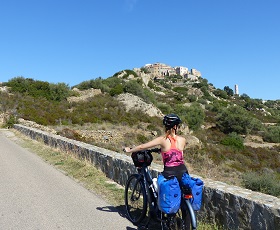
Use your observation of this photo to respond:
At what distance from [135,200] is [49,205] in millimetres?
1763

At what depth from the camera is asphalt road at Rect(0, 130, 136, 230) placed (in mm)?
4855

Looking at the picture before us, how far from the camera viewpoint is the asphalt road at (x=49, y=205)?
4.86m

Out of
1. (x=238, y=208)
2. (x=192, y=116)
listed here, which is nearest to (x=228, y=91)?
(x=192, y=116)

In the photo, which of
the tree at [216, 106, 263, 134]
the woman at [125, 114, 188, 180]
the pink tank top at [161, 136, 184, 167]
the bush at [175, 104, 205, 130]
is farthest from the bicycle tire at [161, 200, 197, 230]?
the tree at [216, 106, 263, 134]

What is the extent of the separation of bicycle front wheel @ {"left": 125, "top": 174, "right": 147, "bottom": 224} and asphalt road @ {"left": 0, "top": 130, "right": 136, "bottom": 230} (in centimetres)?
17

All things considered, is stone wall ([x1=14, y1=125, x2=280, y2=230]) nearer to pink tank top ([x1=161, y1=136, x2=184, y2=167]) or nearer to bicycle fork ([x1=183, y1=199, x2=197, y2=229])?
bicycle fork ([x1=183, y1=199, x2=197, y2=229])

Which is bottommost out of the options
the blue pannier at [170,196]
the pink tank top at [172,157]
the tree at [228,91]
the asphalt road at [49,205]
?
the asphalt road at [49,205]

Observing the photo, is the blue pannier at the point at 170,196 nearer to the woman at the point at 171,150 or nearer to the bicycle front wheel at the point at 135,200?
the woman at the point at 171,150

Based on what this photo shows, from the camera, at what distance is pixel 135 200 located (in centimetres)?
541

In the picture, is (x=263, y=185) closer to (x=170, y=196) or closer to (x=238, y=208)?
(x=238, y=208)

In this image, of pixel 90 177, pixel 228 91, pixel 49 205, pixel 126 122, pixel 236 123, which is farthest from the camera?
pixel 228 91

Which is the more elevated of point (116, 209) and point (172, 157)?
point (172, 157)

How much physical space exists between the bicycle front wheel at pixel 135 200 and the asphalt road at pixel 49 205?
0.17 metres

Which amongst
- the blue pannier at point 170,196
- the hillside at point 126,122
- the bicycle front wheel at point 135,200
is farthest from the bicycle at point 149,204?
the hillside at point 126,122
